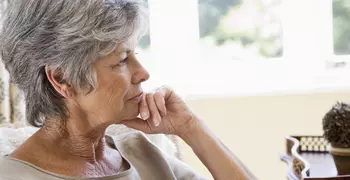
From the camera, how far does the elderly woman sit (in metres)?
1.16

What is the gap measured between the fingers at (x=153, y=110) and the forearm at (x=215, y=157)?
11cm

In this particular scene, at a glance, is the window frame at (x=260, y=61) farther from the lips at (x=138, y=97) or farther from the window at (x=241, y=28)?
the lips at (x=138, y=97)

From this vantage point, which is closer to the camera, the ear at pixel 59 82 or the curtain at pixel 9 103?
the ear at pixel 59 82

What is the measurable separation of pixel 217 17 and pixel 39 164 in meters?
2.06

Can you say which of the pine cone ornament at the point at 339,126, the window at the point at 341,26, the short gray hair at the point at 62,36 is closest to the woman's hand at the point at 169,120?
the short gray hair at the point at 62,36

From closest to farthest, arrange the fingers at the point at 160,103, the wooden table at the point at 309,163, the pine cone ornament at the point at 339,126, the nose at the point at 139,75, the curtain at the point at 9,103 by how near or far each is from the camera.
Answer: the nose at the point at 139,75 → the fingers at the point at 160,103 → the wooden table at the point at 309,163 → the pine cone ornament at the point at 339,126 → the curtain at the point at 9,103

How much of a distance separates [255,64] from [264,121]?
0.31 meters

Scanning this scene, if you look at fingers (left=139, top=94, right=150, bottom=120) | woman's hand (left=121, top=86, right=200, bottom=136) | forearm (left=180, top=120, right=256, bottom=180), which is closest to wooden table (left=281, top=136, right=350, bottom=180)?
forearm (left=180, top=120, right=256, bottom=180)

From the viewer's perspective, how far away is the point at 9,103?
251 cm

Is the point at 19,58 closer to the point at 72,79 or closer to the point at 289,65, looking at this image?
the point at 72,79

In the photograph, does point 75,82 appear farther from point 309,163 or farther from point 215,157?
point 309,163

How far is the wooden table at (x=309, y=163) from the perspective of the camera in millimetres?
1628

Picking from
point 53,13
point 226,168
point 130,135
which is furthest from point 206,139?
point 53,13

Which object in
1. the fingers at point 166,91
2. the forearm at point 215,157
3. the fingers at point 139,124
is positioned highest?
the fingers at point 166,91
